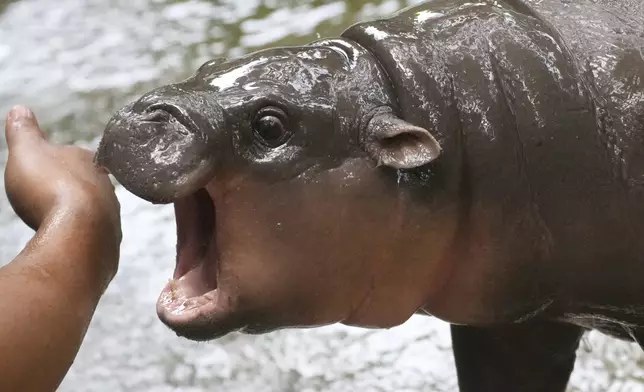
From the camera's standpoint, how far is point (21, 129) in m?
Answer: 1.01

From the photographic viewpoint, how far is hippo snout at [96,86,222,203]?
27.8 inches

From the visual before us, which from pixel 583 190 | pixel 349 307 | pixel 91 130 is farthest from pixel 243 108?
pixel 91 130

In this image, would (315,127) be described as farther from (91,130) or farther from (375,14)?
(375,14)

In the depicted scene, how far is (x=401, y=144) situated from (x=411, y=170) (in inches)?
1.5

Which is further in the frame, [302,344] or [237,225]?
[302,344]

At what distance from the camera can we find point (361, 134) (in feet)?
2.53

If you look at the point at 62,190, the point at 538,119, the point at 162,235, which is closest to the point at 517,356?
the point at 538,119

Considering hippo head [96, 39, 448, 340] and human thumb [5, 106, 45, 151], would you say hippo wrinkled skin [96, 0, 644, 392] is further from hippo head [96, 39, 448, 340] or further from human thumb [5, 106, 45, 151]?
human thumb [5, 106, 45, 151]

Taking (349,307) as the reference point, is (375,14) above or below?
below

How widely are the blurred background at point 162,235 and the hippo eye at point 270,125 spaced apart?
35.1 inches

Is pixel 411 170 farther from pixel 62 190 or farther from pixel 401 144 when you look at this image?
pixel 62 190

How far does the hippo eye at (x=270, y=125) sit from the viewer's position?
0.74 m

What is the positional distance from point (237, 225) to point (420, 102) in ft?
0.65

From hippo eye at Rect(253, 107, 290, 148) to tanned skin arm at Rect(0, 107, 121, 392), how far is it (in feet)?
0.71
